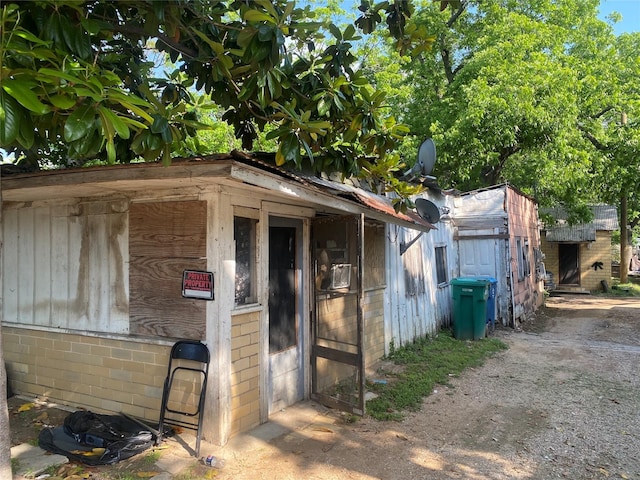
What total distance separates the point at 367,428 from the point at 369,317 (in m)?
2.47

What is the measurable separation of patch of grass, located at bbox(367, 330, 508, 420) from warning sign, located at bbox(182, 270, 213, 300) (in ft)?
8.07

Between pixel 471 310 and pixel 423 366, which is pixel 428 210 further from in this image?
pixel 471 310

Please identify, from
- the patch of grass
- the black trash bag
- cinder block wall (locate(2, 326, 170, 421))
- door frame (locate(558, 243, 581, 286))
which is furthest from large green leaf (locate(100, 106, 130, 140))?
door frame (locate(558, 243, 581, 286))

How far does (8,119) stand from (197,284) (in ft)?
7.60

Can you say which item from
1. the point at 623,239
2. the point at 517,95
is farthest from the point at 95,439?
the point at 623,239

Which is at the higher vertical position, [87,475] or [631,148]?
[631,148]

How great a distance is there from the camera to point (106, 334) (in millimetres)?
4594

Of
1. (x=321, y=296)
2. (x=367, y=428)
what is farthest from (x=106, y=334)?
(x=367, y=428)

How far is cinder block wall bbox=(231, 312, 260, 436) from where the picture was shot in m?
4.22

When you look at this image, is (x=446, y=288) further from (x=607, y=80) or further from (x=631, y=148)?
(x=607, y=80)

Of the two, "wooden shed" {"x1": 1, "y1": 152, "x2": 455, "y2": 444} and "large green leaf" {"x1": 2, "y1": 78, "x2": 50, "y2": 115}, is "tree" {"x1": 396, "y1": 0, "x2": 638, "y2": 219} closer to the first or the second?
"wooden shed" {"x1": 1, "y1": 152, "x2": 455, "y2": 444}

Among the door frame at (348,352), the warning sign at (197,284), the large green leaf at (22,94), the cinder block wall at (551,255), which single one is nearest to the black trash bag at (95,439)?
the warning sign at (197,284)

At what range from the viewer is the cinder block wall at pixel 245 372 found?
13.9 feet

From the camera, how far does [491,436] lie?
182 inches
